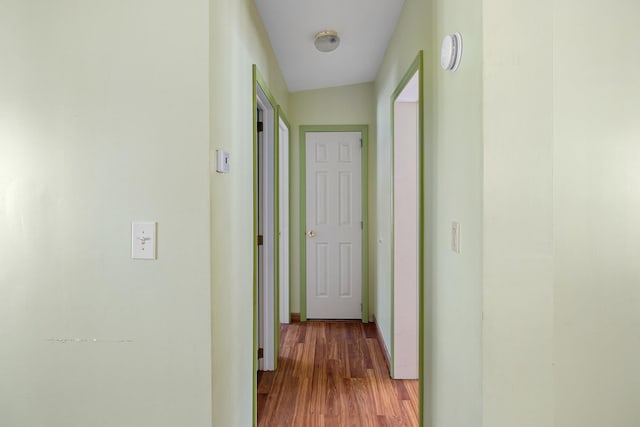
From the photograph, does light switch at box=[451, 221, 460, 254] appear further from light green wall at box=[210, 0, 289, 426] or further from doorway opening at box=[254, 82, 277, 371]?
doorway opening at box=[254, 82, 277, 371]

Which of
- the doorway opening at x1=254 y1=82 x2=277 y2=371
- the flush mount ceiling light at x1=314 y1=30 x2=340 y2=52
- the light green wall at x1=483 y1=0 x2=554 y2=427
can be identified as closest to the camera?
the light green wall at x1=483 y1=0 x2=554 y2=427

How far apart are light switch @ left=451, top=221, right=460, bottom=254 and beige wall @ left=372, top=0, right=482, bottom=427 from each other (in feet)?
0.07

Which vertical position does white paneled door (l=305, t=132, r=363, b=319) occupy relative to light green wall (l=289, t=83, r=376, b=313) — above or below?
below

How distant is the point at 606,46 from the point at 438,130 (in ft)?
1.95

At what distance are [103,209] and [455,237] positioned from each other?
4.20 ft

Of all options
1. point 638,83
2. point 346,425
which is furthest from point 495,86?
point 346,425

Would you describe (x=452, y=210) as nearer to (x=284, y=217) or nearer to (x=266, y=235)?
(x=266, y=235)

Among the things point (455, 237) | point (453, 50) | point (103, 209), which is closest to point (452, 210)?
point (455, 237)

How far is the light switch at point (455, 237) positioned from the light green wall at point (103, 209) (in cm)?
89

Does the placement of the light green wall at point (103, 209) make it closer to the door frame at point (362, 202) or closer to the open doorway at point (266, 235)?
the open doorway at point (266, 235)

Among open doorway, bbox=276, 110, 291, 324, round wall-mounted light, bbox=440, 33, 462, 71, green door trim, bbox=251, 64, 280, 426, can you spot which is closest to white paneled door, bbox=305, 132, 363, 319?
open doorway, bbox=276, 110, 291, 324

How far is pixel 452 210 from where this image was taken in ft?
4.52

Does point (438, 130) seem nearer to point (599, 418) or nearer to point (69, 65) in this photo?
point (599, 418)

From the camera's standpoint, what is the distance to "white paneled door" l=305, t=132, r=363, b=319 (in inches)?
150
